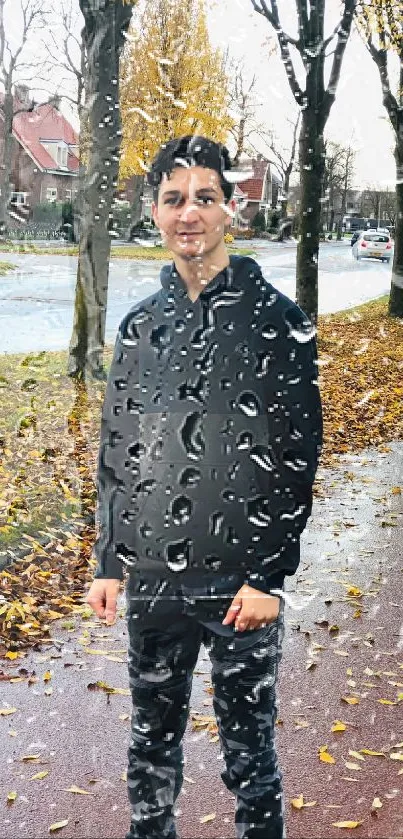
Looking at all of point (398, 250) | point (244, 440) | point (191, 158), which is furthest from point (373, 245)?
point (244, 440)

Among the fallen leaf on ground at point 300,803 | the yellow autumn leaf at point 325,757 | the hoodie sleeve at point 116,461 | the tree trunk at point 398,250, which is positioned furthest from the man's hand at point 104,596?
the tree trunk at point 398,250

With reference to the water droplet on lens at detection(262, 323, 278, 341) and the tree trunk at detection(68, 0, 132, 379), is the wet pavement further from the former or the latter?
the water droplet on lens at detection(262, 323, 278, 341)

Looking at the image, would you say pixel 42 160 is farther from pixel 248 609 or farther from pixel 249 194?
pixel 248 609

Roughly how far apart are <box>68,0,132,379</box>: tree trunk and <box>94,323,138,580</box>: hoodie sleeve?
1.08 metres

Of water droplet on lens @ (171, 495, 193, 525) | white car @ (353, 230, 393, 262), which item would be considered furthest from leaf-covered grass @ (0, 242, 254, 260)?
white car @ (353, 230, 393, 262)

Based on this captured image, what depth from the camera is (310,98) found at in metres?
3.76

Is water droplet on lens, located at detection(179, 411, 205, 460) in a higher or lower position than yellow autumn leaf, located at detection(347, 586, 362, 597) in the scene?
higher

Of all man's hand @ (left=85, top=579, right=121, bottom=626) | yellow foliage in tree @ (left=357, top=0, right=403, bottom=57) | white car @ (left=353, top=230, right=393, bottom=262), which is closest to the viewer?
man's hand @ (left=85, top=579, right=121, bottom=626)

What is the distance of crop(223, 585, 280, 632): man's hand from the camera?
7.54ft

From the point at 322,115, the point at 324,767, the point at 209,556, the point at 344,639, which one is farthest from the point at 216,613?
the point at 344,639

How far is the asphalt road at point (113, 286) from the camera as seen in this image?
3295 millimetres

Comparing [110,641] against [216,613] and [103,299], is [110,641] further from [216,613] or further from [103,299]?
[216,613]

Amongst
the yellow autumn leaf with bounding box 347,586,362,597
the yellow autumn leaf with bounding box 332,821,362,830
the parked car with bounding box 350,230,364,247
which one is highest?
the parked car with bounding box 350,230,364,247

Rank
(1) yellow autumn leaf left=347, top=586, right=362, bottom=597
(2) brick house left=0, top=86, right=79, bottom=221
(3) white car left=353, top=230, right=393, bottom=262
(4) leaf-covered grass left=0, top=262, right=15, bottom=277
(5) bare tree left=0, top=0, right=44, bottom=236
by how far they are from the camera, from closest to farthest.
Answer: (2) brick house left=0, top=86, right=79, bottom=221 < (5) bare tree left=0, top=0, right=44, bottom=236 < (3) white car left=353, top=230, right=393, bottom=262 < (1) yellow autumn leaf left=347, top=586, right=362, bottom=597 < (4) leaf-covered grass left=0, top=262, right=15, bottom=277
